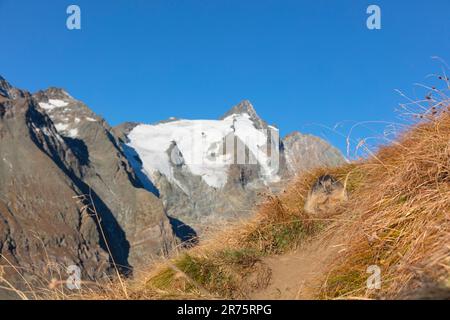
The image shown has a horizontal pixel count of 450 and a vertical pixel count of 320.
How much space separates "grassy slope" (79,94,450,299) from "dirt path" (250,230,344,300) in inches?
5.3

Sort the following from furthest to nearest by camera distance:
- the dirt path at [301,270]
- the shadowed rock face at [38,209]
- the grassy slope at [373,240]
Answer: the shadowed rock face at [38,209] → the dirt path at [301,270] → the grassy slope at [373,240]

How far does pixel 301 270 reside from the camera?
630cm

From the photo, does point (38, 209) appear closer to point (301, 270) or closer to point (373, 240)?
point (301, 270)

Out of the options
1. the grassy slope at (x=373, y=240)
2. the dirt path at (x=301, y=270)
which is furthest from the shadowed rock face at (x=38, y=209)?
the dirt path at (x=301, y=270)

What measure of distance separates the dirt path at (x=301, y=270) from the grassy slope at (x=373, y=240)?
5.3 inches

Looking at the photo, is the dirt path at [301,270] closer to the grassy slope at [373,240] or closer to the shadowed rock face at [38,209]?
the grassy slope at [373,240]

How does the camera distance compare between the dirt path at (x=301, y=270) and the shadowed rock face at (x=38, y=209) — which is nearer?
the dirt path at (x=301, y=270)

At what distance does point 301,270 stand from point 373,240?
1455 mm

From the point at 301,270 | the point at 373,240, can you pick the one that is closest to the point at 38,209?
the point at 301,270

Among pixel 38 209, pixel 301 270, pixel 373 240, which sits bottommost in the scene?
pixel 38 209

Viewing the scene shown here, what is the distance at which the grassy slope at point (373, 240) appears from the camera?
4.23m

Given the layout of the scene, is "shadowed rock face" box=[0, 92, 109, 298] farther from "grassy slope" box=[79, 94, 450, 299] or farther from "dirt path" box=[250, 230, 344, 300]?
"dirt path" box=[250, 230, 344, 300]
